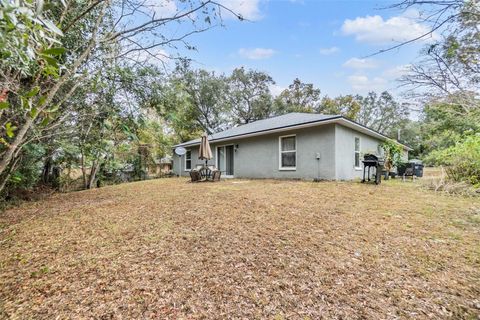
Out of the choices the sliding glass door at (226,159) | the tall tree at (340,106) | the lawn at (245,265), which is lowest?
the lawn at (245,265)

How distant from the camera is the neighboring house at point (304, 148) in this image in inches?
364

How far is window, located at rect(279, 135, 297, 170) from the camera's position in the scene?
34.5ft

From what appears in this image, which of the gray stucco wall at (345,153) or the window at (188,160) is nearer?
the gray stucco wall at (345,153)

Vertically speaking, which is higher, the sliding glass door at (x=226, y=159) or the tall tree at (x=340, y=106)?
the tall tree at (x=340, y=106)

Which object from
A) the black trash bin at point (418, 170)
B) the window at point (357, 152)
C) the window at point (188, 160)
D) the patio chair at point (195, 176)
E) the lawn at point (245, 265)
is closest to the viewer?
the lawn at point (245, 265)

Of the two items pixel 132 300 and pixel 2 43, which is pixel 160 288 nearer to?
pixel 132 300

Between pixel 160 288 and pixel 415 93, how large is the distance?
45.0 feet

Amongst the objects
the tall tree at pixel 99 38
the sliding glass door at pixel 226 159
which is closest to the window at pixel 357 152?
the sliding glass door at pixel 226 159

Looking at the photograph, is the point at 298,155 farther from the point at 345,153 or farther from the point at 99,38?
the point at 99,38

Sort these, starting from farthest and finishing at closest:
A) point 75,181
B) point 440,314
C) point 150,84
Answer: point 75,181 < point 150,84 < point 440,314

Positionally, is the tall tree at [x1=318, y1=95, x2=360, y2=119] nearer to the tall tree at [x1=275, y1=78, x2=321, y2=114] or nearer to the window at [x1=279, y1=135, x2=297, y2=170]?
the tall tree at [x1=275, y1=78, x2=321, y2=114]

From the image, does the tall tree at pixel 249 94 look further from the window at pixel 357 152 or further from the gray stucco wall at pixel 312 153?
the window at pixel 357 152

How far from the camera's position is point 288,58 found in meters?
10.8

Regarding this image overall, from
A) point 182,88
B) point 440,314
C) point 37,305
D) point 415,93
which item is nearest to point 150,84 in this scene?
point 182,88
